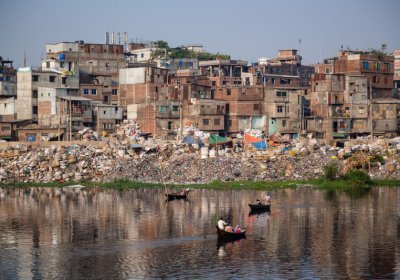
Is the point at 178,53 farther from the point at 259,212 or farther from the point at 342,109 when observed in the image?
the point at 259,212

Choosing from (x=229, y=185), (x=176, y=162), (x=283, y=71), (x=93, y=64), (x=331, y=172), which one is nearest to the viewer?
(x=229, y=185)

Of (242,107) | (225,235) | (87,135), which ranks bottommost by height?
(225,235)

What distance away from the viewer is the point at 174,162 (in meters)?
61.7

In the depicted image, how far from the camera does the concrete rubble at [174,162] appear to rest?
196 ft

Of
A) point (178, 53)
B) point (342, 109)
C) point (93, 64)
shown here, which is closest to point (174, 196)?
point (342, 109)

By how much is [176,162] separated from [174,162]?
0.17 meters

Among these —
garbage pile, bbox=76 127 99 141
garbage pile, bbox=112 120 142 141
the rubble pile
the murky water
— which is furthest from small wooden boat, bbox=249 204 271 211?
garbage pile, bbox=76 127 99 141

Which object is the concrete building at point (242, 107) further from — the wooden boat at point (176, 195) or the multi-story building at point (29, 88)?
the wooden boat at point (176, 195)

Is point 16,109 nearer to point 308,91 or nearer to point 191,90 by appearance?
point 191,90

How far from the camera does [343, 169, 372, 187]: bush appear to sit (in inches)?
2270

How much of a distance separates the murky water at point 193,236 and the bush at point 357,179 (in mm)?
2264

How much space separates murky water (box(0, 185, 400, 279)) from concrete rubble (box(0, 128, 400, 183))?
4.58 metres

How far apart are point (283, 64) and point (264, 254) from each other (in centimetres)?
6949

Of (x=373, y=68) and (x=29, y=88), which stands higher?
(x=373, y=68)
